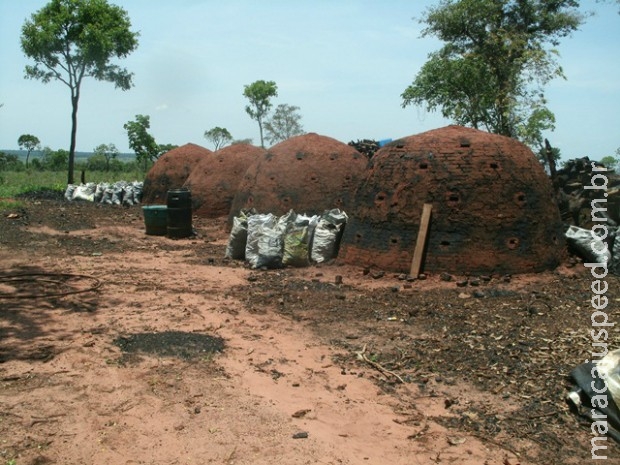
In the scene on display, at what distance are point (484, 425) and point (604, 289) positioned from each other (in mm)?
4306

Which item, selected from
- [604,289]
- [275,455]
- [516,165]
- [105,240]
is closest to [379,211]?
[516,165]

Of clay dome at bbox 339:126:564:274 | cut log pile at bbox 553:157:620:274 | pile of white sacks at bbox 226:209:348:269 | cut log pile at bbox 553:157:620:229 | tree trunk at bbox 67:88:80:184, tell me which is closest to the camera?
clay dome at bbox 339:126:564:274

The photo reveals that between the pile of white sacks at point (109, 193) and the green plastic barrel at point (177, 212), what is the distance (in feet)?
30.0

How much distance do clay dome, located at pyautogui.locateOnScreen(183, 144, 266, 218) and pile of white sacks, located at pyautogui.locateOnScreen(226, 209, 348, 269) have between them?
22.9 feet

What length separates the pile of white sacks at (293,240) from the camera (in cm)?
957

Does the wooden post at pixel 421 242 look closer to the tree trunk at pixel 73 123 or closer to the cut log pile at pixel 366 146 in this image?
the cut log pile at pixel 366 146

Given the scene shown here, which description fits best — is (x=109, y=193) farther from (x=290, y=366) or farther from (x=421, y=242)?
(x=290, y=366)

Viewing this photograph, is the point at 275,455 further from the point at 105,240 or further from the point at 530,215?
the point at 105,240

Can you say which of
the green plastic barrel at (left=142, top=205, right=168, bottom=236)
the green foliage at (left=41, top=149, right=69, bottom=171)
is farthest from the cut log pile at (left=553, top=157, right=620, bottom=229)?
the green foliage at (left=41, top=149, right=69, bottom=171)

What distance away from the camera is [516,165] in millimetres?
8594

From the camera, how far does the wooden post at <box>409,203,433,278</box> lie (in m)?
8.32

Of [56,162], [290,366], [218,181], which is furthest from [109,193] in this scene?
[56,162]

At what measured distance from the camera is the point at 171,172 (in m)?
19.6

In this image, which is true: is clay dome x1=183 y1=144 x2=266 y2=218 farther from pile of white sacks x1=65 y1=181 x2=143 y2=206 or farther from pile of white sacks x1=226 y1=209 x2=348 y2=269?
pile of white sacks x1=226 y1=209 x2=348 y2=269
